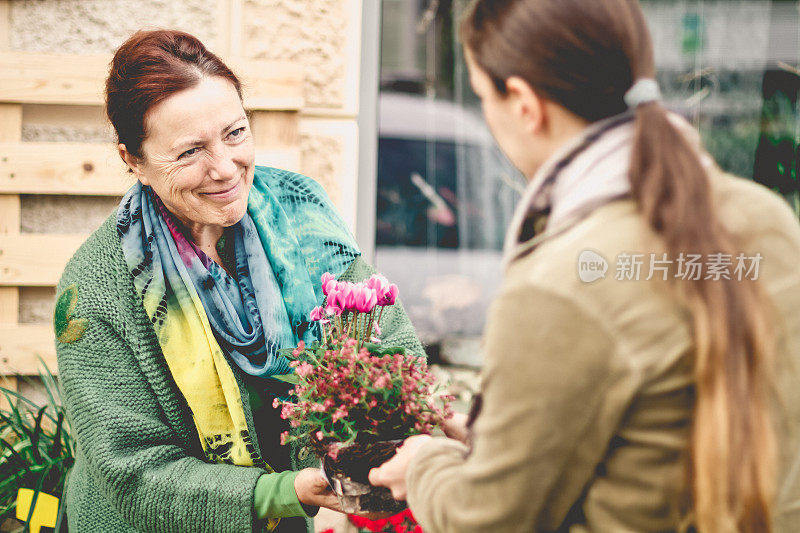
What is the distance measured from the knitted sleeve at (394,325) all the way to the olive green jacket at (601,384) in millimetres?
900

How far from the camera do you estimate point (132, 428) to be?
177 cm

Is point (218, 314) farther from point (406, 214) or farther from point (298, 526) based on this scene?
point (406, 214)

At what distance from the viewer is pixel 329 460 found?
1532 millimetres

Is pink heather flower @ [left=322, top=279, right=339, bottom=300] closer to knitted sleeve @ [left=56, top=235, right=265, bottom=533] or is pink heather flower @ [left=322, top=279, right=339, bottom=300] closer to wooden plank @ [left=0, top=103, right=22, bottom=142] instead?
knitted sleeve @ [left=56, top=235, right=265, bottom=533]

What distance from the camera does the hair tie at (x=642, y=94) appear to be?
3.53ft

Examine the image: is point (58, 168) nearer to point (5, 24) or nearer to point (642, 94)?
point (5, 24)

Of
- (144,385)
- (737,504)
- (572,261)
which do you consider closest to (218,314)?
(144,385)

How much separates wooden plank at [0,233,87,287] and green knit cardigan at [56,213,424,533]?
1318mm

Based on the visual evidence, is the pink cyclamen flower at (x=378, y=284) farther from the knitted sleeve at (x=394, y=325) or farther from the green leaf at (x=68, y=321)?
the green leaf at (x=68, y=321)

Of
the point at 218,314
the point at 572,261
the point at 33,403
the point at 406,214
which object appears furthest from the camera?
the point at 406,214

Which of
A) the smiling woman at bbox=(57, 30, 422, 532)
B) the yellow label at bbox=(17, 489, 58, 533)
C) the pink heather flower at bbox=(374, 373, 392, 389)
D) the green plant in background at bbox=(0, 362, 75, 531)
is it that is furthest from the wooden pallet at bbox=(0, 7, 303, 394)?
the pink heather flower at bbox=(374, 373, 392, 389)

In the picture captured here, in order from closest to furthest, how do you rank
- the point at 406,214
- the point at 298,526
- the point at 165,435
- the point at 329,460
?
the point at 329,460 → the point at 165,435 → the point at 298,526 → the point at 406,214

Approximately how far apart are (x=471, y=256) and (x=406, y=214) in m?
0.49

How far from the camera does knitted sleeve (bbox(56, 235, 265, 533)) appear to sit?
5.77 feet
